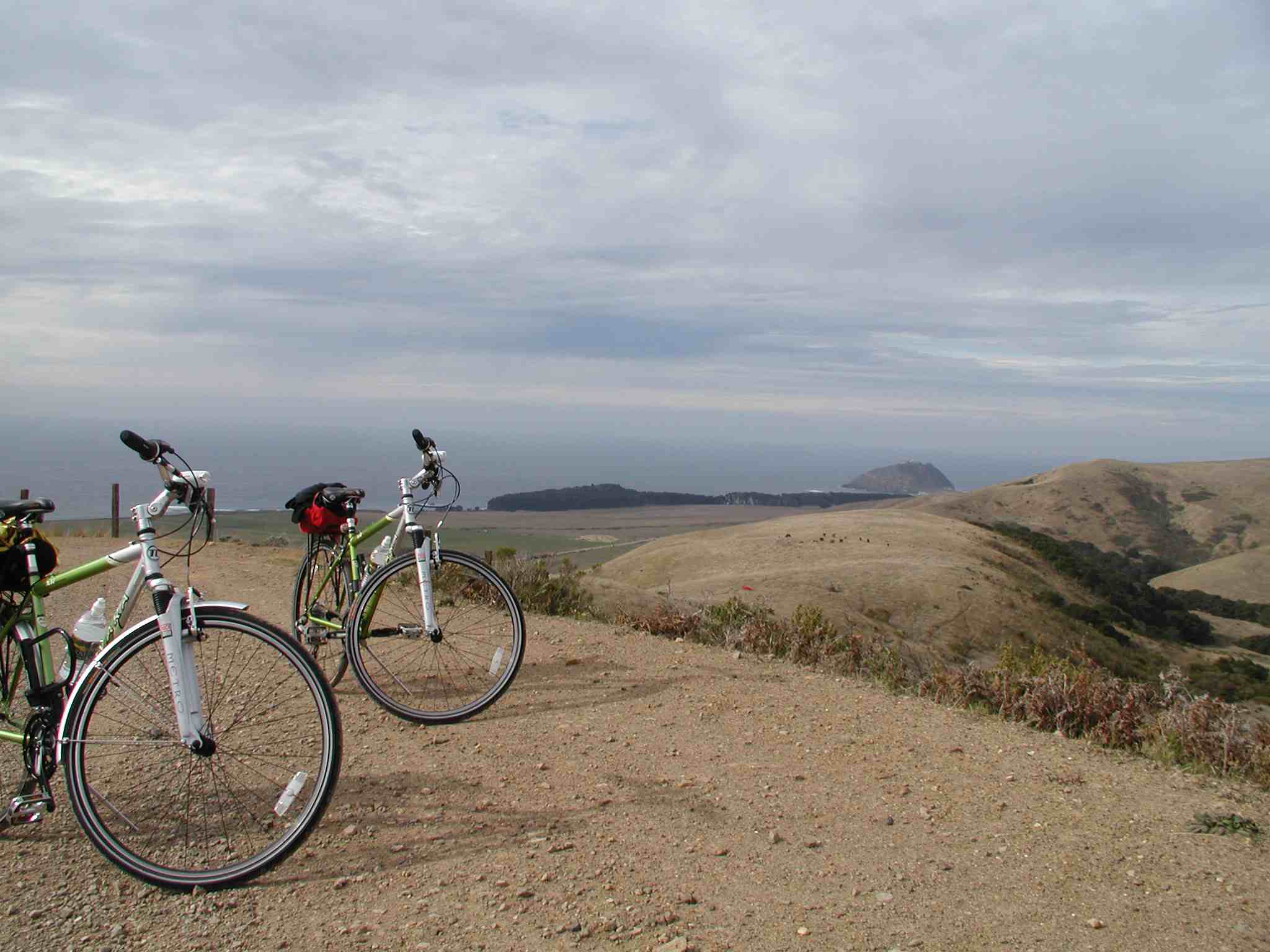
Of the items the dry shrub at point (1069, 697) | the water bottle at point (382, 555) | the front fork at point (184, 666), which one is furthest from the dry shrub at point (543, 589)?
the front fork at point (184, 666)

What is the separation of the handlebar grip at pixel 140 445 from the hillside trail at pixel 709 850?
4.86 feet

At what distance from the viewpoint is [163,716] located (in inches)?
137

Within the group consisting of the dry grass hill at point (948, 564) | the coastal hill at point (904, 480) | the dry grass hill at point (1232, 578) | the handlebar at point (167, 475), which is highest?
the handlebar at point (167, 475)

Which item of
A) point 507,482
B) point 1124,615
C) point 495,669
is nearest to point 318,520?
point 495,669

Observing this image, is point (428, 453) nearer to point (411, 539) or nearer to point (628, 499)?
point (411, 539)

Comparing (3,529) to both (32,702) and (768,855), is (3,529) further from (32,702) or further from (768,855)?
(768,855)

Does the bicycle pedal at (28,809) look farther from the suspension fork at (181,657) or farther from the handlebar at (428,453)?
the handlebar at (428,453)

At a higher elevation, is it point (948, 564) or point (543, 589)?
point (543, 589)

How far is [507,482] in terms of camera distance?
2665 inches

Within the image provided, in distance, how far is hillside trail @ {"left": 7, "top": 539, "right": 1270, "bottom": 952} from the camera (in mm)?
3076

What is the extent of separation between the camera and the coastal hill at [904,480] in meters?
159

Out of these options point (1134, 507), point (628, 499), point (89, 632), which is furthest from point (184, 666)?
point (1134, 507)

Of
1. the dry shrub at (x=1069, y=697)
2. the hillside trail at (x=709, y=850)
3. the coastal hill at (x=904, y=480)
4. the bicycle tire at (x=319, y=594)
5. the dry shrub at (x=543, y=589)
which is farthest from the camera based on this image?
the coastal hill at (x=904, y=480)

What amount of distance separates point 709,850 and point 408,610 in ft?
9.04
